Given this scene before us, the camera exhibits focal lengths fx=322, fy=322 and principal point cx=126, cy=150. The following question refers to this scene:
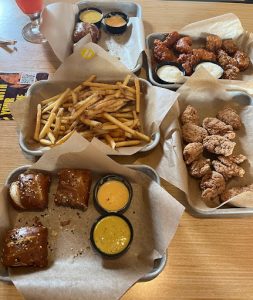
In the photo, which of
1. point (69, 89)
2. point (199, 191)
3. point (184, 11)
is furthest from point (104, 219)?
point (184, 11)

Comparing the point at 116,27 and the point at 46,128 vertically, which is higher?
the point at 116,27

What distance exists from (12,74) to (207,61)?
125 cm

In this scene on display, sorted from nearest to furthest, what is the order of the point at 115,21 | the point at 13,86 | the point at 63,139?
the point at 63,139 → the point at 13,86 → the point at 115,21

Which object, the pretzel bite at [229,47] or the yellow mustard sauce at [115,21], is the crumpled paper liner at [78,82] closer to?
the yellow mustard sauce at [115,21]

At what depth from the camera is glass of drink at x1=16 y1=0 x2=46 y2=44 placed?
2080mm

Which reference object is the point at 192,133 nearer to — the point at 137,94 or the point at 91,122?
the point at 137,94

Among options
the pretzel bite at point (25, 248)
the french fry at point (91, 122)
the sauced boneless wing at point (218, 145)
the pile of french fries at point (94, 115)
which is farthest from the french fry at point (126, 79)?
the pretzel bite at point (25, 248)

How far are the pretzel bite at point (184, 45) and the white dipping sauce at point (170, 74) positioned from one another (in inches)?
7.7

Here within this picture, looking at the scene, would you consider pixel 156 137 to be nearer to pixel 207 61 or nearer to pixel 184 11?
pixel 207 61

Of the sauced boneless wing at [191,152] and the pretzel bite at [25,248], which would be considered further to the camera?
the sauced boneless wing at [191,152]

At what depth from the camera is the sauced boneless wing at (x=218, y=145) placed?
1607mm

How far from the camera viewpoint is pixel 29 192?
55.1 inches

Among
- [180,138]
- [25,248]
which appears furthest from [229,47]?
[25,248]

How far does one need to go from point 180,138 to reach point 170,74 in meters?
0.53
